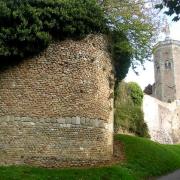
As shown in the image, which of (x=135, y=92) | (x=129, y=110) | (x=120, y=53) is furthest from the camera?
(x=135, y=92)

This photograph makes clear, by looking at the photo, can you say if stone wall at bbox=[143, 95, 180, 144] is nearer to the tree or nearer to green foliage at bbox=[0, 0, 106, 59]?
green foliage at bbox=[0, 0, 106, 59]

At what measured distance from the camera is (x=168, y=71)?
8112cm

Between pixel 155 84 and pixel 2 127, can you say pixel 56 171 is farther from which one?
pixel 155 84

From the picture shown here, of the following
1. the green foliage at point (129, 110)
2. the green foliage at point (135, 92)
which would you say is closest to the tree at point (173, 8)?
the green foliage at point (129, 110)

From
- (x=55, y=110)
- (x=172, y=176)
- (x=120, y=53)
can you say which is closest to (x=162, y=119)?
(x=120, y=53)

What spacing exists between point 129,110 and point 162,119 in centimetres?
1447

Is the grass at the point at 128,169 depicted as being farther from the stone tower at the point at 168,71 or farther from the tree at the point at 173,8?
the stone tower at the point at 168,71

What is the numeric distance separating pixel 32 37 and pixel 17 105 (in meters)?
2.91

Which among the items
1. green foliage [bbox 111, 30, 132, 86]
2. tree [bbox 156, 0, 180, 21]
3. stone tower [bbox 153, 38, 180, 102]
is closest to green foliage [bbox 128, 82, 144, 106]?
green foliage [bbox 111, 30, 132, 86]

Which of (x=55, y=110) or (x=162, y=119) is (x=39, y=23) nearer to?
(x=55, y=110)

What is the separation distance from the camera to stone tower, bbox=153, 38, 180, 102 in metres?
79.9

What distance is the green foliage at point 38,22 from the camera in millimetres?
17156

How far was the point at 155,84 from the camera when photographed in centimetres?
8312

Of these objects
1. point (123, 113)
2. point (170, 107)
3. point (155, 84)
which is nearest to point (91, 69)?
point (123, 113)
